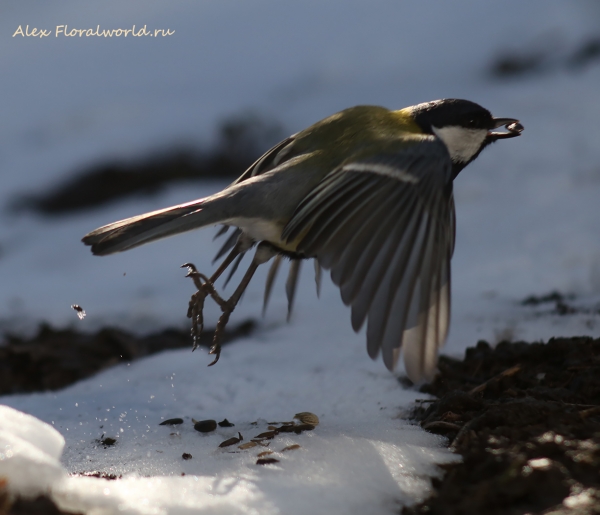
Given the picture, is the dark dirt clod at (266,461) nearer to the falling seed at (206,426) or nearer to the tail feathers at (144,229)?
the falling seed at (206,426)

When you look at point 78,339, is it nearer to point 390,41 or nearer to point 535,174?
point 535,174

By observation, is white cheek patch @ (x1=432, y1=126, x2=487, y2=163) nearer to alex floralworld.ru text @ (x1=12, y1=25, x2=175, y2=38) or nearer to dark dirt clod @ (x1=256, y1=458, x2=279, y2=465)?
dark dirt clod @ (x1=256, y1=458, x2=279, y2=465)

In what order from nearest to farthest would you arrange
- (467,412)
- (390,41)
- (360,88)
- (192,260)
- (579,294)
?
(467,412)
(579,294)
(192,260)
(360,88)
(390,41)

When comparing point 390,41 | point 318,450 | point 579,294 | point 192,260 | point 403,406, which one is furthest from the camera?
point 390,41

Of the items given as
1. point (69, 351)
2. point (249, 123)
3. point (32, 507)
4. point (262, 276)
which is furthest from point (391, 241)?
point (249, 123)

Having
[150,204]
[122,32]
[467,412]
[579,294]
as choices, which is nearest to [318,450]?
[467,412]

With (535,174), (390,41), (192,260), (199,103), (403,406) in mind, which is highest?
(390,41)

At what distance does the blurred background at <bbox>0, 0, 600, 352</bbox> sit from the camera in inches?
154

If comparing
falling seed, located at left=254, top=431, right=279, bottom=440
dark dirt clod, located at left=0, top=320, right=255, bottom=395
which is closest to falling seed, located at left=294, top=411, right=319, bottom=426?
falling seed, located at left=254, top=431, right=279, bottom=440

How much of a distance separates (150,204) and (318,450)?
3398 mm

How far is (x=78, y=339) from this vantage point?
140 inches

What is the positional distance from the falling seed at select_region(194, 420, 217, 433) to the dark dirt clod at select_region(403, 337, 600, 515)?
2.25ft

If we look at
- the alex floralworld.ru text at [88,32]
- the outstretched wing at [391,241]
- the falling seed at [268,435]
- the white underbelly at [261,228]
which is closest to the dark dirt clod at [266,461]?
the falling seed at [268,435]

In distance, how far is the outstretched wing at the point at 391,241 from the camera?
1.94 m
